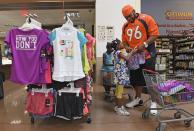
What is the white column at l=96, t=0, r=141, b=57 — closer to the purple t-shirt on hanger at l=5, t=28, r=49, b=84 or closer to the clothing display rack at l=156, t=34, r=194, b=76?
the clothing display rack at l=156, t=34, r=194, b=76

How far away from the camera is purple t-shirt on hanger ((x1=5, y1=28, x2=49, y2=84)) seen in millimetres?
4031

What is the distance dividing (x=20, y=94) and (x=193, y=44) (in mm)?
6362

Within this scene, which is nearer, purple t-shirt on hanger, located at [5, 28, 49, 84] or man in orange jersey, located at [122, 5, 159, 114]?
purple t-shirt on hanger, located at [5, 28, 49, 84]

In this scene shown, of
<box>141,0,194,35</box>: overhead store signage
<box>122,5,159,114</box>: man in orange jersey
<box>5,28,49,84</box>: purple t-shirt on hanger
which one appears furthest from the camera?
<box>141,0,194,35</box>: overhead store signage

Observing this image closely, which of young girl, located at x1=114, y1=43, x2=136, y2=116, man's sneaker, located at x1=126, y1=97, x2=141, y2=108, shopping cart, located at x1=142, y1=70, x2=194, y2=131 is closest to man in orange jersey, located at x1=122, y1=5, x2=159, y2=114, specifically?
man's sneaker, located at x1=126, y1=97, x2=141, y2=108

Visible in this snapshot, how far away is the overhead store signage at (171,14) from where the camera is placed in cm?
1138

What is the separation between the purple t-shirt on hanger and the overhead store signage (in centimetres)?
795

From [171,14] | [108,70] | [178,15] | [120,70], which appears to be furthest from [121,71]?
[178,15]

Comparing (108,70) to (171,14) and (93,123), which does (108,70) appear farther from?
(171,14)

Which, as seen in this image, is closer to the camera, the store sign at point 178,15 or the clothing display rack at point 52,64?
the clothing display rack at point 52,64

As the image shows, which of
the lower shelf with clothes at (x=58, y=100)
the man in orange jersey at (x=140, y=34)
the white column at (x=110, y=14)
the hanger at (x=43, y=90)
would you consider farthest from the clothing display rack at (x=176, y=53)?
the hanger at (x=43, y=90)

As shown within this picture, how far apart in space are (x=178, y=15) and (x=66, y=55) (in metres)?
8.59

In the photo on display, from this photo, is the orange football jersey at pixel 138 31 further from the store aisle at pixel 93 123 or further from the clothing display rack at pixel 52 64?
the clothing display rack at pixel 52 64

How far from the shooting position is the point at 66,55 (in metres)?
4.07
